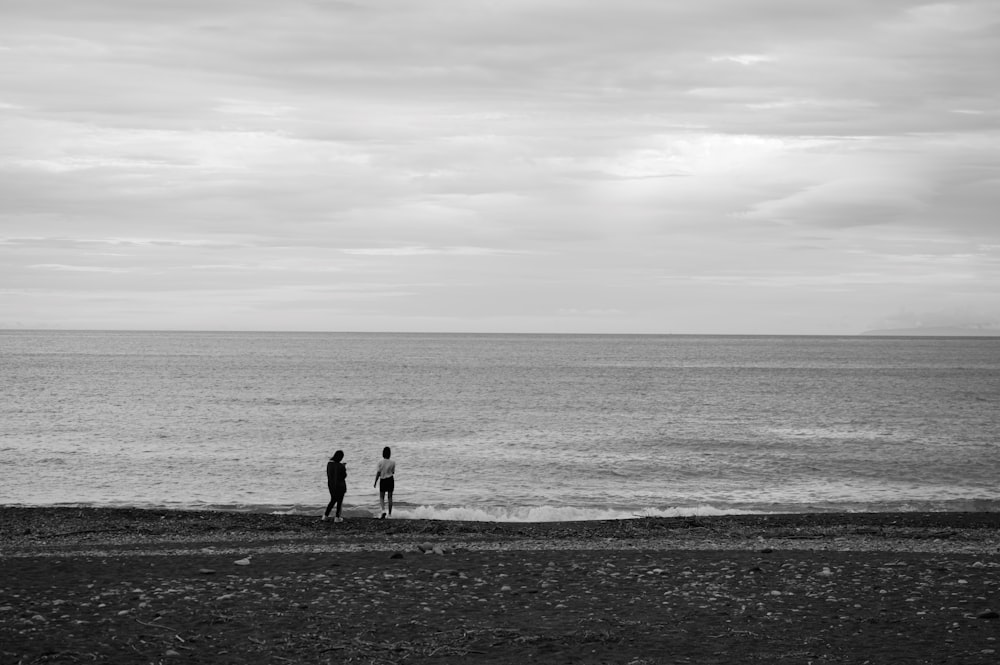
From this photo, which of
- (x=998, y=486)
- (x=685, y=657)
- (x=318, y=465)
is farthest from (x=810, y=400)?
(x=685, y=657)

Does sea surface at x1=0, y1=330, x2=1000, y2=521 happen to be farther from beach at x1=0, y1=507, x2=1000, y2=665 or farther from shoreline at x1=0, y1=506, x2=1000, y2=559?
beach at x1=0, y1=507, x2=1000, y2=665

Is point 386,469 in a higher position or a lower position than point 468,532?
higher

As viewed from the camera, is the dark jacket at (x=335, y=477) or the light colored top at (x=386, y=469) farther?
the light colored top at (x=386, y=469)

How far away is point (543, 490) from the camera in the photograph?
38.6 m

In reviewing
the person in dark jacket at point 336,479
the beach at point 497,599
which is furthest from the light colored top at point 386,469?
the beach at point 497,599

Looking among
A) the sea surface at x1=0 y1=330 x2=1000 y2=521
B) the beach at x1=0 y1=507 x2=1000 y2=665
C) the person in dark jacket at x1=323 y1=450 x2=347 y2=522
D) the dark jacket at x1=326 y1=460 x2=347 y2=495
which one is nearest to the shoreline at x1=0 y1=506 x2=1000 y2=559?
the beach at x1=0 y1=507 x2=1000 y2=665

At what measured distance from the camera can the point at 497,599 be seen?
15570 mm

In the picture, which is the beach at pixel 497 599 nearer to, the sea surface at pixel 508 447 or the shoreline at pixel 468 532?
the shoreline at pixel 468 532

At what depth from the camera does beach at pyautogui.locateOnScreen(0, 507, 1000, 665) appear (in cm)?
1276

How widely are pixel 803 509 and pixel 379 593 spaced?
2221cm

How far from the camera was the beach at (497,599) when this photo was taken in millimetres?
12758

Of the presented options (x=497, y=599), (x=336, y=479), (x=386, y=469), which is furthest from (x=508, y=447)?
(x=497, y=599)

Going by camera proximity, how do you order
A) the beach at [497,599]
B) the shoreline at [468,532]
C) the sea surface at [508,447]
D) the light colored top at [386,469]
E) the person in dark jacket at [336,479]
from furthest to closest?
the sea surface at [508,447] → the light colored top at [386,469] → the person in dark jacket at [336,479] → the shoreline at [468,532] → the beach at [497,599]

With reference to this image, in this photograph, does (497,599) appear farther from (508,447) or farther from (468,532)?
(508,447)
